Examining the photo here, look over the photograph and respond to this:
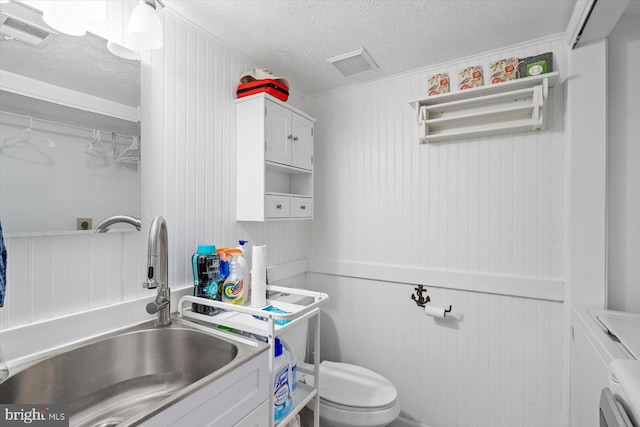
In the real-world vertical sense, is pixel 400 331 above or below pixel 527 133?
below

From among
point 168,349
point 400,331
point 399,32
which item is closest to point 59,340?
point 168,349

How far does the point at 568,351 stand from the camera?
1.59 metres

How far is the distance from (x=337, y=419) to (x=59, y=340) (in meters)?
1.28

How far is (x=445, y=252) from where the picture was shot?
194 centimetres

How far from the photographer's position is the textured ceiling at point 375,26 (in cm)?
141

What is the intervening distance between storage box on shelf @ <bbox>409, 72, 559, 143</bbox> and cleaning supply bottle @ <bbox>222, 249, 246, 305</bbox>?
134 centimetres

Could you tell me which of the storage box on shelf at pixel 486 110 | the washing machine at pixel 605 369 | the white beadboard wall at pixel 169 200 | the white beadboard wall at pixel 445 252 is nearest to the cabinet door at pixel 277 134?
the white beadboard wall at pixel 169 200

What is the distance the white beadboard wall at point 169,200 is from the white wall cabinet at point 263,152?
0.06 meters

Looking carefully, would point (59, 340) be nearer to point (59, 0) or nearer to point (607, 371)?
point (59, 0)

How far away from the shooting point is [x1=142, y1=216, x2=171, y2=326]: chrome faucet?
4.00 ft

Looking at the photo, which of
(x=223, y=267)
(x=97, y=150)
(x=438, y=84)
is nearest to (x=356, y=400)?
(x=223, y=267)

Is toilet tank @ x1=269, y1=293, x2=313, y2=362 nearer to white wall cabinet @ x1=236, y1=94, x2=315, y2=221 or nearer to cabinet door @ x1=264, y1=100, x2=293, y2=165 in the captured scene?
white wall cabinet @ x1=236, y1=94, x2=315, y2=221

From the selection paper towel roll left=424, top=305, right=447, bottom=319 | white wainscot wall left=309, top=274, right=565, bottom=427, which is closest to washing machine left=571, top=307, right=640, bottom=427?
white wainscot wall left=309, top=274, right=565, bottom=427

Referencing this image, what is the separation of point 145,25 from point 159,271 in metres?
0.92
